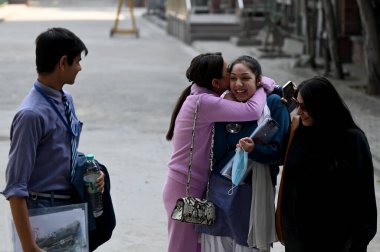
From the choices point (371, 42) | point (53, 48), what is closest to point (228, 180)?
point (53, 48)

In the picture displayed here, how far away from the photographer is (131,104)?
1459cm

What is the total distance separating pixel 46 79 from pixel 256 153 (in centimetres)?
107

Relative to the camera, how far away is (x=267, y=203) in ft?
14.3

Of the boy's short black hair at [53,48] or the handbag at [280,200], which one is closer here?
the boy's short black hair at [53,48]

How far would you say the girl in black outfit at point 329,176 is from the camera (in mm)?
4059

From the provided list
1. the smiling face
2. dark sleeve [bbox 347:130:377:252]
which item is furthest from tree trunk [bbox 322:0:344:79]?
dark sleeve [bbox 347:130:377:252]

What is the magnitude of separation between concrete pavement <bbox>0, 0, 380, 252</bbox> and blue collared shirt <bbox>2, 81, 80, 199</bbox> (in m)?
2.33

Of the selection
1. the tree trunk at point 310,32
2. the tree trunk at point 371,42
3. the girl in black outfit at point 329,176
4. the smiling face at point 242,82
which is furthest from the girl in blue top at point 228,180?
the tree trunk at point 310,32

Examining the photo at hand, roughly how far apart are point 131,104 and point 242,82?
10278 millimetres

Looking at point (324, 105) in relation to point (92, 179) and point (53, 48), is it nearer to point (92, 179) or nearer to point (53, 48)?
point (92, 179)

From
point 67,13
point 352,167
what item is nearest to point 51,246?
point 352,167

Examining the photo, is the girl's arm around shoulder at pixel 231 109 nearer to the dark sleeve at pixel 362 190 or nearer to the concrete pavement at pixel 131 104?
the dark sleeve at pixel 362 190

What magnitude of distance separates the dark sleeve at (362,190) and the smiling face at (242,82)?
1.91 ft

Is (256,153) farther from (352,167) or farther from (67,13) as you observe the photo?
(67,13)
